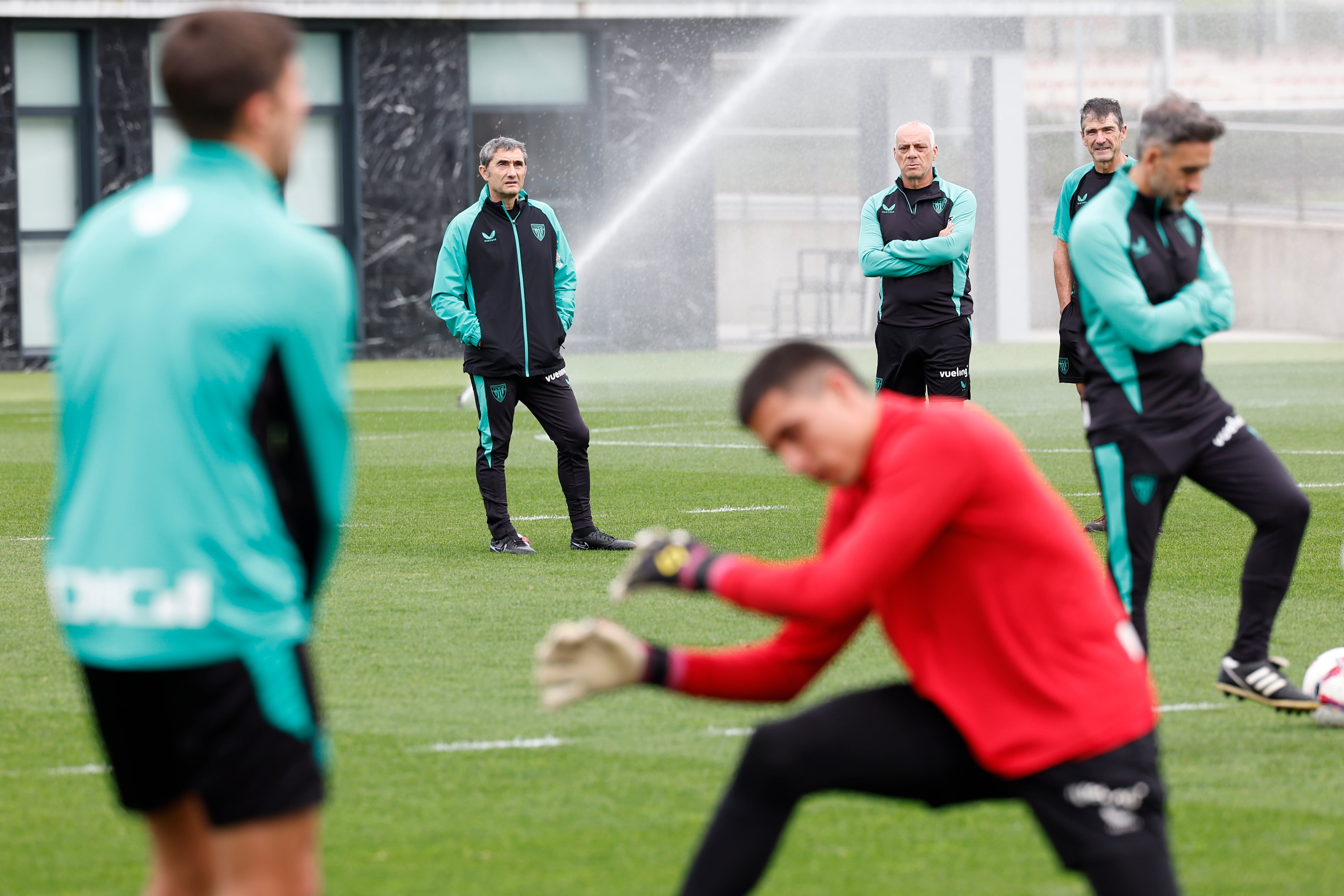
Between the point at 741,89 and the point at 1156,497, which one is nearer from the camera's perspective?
the point at 1156,497

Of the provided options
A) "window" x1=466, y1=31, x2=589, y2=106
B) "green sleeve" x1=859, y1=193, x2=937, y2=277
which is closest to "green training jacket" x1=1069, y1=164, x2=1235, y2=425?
"green sleeve" x1=859, y1=193, x2=937, y2=277

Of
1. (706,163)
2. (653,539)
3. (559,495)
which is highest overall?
(706,163)

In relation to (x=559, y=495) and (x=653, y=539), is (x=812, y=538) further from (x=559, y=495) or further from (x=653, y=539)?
(x=653, y=539)

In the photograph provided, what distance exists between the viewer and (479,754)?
5.56 m

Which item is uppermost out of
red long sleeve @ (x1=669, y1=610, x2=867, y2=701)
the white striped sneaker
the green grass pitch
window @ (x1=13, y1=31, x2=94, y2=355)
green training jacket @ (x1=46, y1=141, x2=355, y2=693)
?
window @ (x1=13, y1=31, x2=94, y2=355)

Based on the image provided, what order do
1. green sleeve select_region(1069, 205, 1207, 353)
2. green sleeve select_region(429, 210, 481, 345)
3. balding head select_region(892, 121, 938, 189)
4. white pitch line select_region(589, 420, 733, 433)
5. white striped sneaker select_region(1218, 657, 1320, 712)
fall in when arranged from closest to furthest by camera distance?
green sleeve select_region(1069, 205, 1207, 353) → white striped sneaker select_region(1218, 657, 1320, 712) → green sleeve select_region(429, 210, 481, 345) → balding head select_region(892, 121, 938, 189) → white pitch line select_region(589, 420, 733, 433)

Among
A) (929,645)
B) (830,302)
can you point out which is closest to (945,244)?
(929,645)

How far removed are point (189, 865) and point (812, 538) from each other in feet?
23.6

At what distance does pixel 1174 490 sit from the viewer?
570 cm

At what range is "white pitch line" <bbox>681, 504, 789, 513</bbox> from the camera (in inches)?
445

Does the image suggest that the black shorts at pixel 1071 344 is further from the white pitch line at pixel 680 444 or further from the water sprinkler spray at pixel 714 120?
the water sprinkler spray at pixel 714 120

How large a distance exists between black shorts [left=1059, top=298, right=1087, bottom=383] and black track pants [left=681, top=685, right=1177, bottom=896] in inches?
271

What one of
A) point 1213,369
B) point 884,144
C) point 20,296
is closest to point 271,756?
point 1213,369

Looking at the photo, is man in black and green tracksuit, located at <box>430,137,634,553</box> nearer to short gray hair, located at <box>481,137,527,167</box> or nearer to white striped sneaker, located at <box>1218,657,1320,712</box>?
short gray hair, located at <box>481,137,527,167</box>
